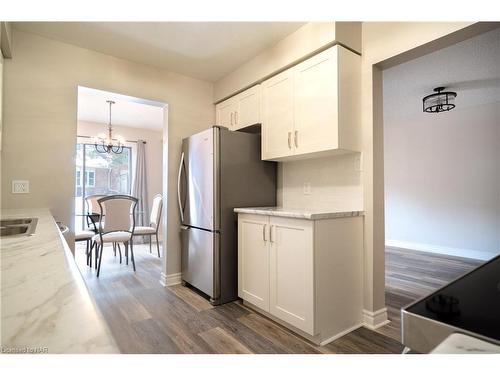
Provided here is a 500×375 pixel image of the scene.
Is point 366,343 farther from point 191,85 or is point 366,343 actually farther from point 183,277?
point 191,85

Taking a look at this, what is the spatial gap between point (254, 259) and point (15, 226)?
62.0 inches

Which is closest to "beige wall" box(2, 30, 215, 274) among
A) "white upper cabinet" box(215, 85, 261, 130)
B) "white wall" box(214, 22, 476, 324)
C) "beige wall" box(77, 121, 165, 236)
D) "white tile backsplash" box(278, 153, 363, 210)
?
"white upper cabinet" box(215, 85, 261, 130)

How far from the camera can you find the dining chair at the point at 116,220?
3350mm

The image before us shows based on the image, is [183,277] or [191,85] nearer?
[183,277]

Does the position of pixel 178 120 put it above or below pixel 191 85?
below

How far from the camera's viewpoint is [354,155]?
7.02ft

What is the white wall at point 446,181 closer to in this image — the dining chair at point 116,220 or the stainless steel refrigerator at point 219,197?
the stainless steel refrigerator at point 219,197

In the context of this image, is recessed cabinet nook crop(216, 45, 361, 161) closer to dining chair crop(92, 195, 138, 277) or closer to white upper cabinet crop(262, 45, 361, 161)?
white upper cabinet crop(262, 45, 361, 161)

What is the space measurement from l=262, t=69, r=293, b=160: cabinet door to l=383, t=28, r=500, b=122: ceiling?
1514mm

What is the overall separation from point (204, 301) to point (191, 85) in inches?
95.3

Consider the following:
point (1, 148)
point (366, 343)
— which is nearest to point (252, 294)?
point (366, 343)

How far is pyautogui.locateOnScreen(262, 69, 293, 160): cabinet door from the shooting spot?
229 centimetres

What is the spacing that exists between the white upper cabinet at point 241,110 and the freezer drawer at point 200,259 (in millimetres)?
1240

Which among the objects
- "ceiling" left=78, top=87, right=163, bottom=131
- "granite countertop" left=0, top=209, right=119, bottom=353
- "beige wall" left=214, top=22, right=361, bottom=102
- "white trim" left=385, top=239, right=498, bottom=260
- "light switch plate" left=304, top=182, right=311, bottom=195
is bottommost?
"white trim" left=385, top=239, right=498, bottom=260
